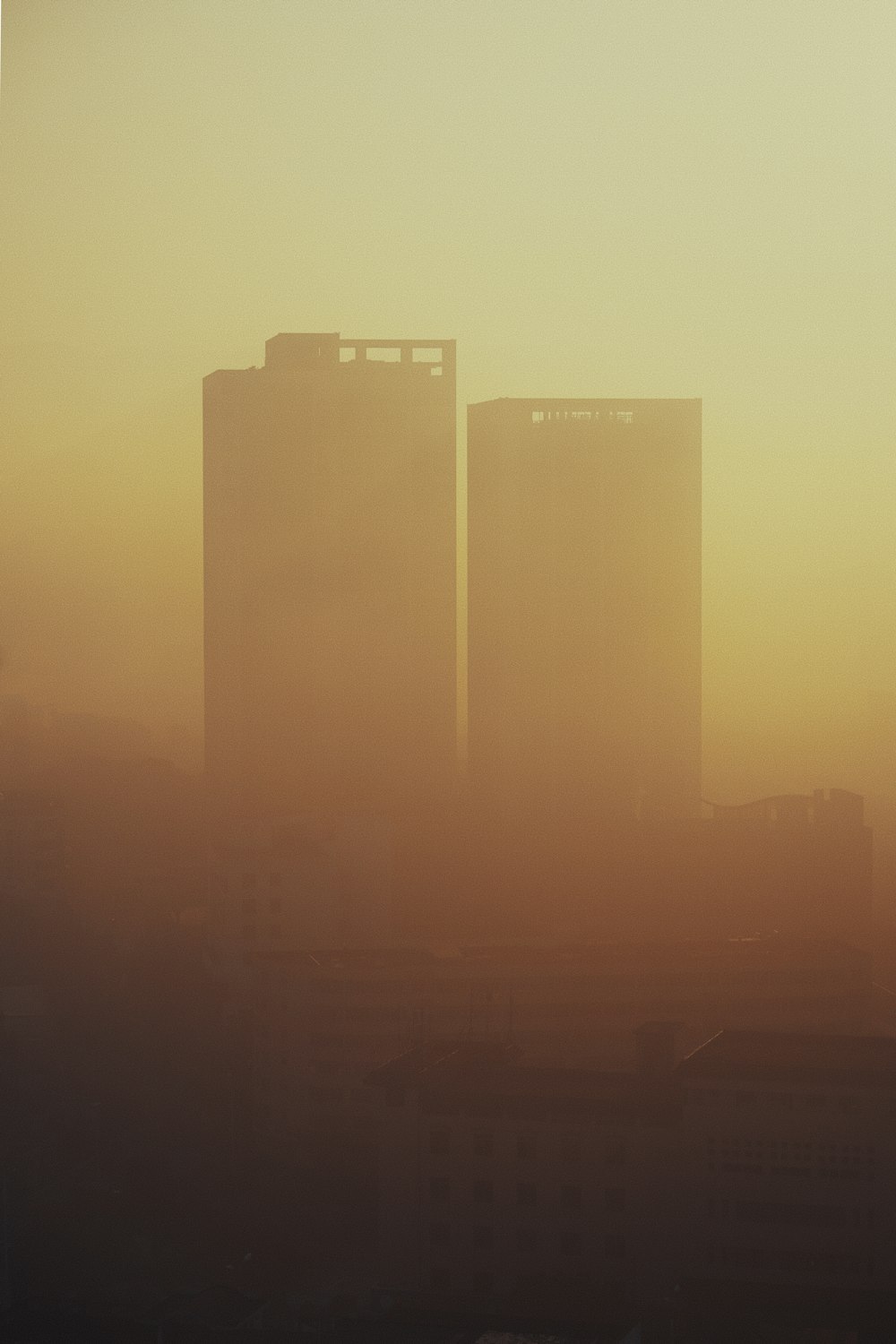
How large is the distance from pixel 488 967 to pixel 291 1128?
0.75 m

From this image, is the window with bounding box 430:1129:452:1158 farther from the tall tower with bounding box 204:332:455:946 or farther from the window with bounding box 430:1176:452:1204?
the tall tower with bounding box 204:332:455:946

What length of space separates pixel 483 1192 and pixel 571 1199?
0.16 metres

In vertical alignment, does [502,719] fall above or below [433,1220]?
above

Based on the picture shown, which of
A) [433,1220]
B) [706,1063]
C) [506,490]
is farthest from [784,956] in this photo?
[506,490]

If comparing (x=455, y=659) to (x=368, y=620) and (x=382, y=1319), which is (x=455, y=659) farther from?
(x=382, y=1319)

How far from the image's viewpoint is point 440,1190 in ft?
9.80

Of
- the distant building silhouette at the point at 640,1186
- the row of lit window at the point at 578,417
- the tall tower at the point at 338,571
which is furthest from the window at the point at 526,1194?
the row of lit window at the point at 578,417

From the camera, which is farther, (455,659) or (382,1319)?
(455,659)

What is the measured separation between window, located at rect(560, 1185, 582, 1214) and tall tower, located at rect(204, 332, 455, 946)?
3944mm

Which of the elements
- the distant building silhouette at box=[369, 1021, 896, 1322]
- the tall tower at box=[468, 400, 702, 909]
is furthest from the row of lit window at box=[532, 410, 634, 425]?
the distant building silhouette at box=[369, 1021, 896, 1322]

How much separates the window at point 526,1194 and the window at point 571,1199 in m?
0.05

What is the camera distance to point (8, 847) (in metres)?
5.49

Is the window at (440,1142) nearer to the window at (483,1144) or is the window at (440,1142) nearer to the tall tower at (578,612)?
the window at (483,1144)

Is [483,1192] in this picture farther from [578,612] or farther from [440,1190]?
[578,612]
